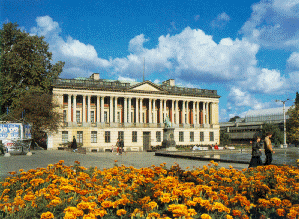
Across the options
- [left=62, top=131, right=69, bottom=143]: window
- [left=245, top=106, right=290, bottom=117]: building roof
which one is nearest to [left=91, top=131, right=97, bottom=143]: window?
[left=62, top=131, right=69, bottom=143]: window

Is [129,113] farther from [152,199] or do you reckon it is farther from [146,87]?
[152,199]

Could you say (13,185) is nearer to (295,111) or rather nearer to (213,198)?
(213,198)

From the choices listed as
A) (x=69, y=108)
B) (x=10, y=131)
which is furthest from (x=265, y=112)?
(x=10, y=131)

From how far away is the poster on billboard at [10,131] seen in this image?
75.8ft

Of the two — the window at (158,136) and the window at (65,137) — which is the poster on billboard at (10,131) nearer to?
the window at (65,137)

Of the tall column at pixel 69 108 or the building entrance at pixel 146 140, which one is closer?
the tall column at pixel 69 108

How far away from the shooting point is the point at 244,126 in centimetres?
A: 8550

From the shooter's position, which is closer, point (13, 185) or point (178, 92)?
point (13, 185)

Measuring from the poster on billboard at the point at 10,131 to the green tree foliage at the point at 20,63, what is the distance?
1959 centimetres

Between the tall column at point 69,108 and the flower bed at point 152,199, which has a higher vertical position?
the tall column at point 69,108

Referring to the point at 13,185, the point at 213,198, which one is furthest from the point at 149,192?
the point at 13,185

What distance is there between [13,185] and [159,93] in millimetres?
54361

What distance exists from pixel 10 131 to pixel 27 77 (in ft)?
76.4

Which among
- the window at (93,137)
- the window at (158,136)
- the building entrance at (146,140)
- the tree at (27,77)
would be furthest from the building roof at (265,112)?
the tree at (27,77)
